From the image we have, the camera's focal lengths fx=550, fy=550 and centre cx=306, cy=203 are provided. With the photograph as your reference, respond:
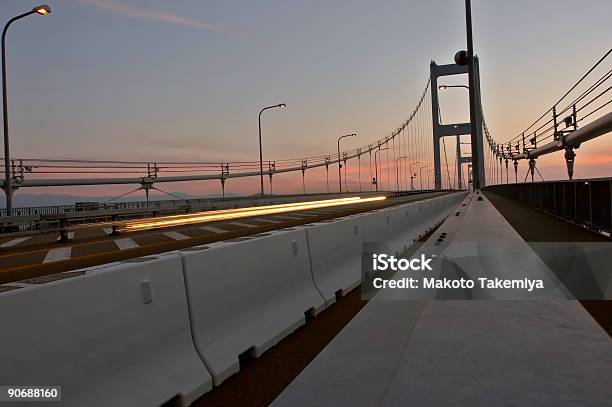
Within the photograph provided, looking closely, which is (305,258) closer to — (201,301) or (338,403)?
(201,301)

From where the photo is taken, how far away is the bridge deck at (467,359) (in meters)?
3.02

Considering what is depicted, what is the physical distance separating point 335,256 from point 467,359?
400 cm

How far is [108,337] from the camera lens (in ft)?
10.5

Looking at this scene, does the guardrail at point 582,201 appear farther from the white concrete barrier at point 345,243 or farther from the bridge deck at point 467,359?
the bridge deck at point 467,359

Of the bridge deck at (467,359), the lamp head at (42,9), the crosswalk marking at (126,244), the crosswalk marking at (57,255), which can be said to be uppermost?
the lamp head at (42,9)

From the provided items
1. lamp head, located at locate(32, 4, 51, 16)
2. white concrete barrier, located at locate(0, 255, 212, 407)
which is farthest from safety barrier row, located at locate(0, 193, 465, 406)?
lamp head, located at locate(32, 4, 51, 16)

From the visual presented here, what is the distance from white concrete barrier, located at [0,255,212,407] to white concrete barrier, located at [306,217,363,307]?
9.54 feet

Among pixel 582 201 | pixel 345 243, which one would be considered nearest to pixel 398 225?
pixel 345 243

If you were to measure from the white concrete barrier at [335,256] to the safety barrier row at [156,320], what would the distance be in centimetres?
51

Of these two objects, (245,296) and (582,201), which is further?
(582,201)

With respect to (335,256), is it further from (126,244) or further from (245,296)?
(126,244)

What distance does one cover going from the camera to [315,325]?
5672mm

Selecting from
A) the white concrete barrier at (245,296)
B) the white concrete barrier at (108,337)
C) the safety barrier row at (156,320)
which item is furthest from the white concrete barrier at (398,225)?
the white concrete barrier at (108,337)

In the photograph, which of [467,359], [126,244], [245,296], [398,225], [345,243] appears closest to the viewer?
[467,359]
